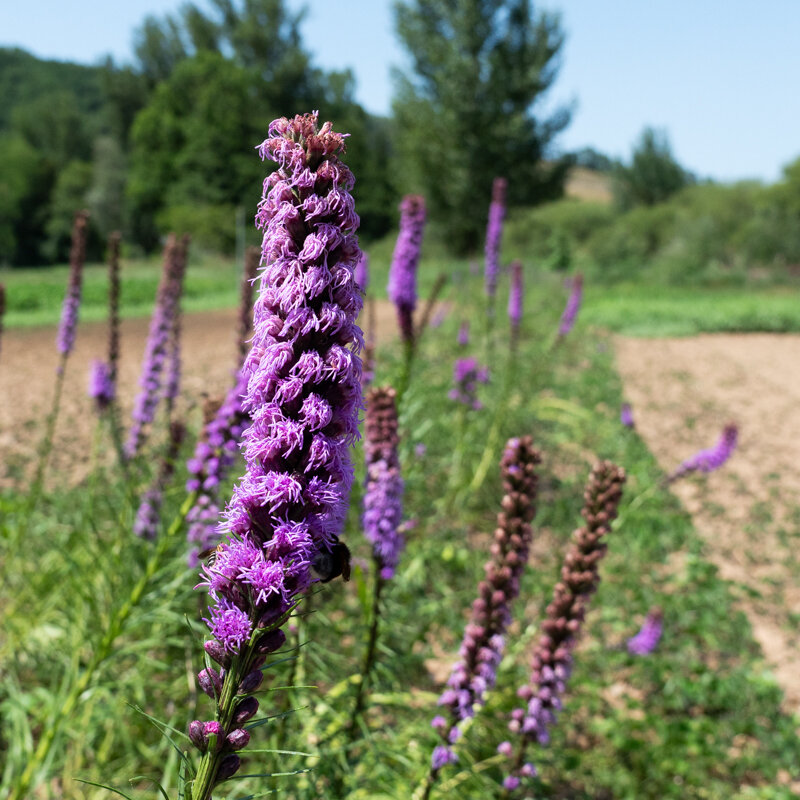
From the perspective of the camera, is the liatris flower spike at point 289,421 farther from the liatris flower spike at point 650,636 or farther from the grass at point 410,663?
the liatris flower spike at point 650,636

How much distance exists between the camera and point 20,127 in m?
64.4

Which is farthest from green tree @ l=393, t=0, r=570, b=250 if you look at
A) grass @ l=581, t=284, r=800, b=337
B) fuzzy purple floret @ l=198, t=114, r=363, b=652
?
fuzzy purple floret @ l=198, t=114, r=363, b=652

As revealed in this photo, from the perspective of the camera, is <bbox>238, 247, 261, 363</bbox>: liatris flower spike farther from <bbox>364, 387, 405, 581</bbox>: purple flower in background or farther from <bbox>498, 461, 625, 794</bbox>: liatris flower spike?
<bbox>498, 461, 625, 794</bbox>: liatris flower spike

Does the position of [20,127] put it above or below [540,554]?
above

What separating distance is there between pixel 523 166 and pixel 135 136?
33.9m

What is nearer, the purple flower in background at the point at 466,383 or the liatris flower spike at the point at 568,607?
the liatris flower spike at the point at 568,607

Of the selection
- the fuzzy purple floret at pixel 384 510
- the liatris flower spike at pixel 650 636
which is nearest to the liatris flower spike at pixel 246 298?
the fuzzy purple floret at pixel 384 510

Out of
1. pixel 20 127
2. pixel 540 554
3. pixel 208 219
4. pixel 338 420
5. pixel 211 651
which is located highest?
pixel 20 127

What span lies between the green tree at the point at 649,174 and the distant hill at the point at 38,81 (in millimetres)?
75984

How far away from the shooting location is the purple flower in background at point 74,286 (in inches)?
129

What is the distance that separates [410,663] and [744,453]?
7069 mm

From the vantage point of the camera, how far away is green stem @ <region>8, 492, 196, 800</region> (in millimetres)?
2072

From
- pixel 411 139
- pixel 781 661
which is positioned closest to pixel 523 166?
pixel 411 139

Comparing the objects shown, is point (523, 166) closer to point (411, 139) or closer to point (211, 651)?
point (411, 139)
